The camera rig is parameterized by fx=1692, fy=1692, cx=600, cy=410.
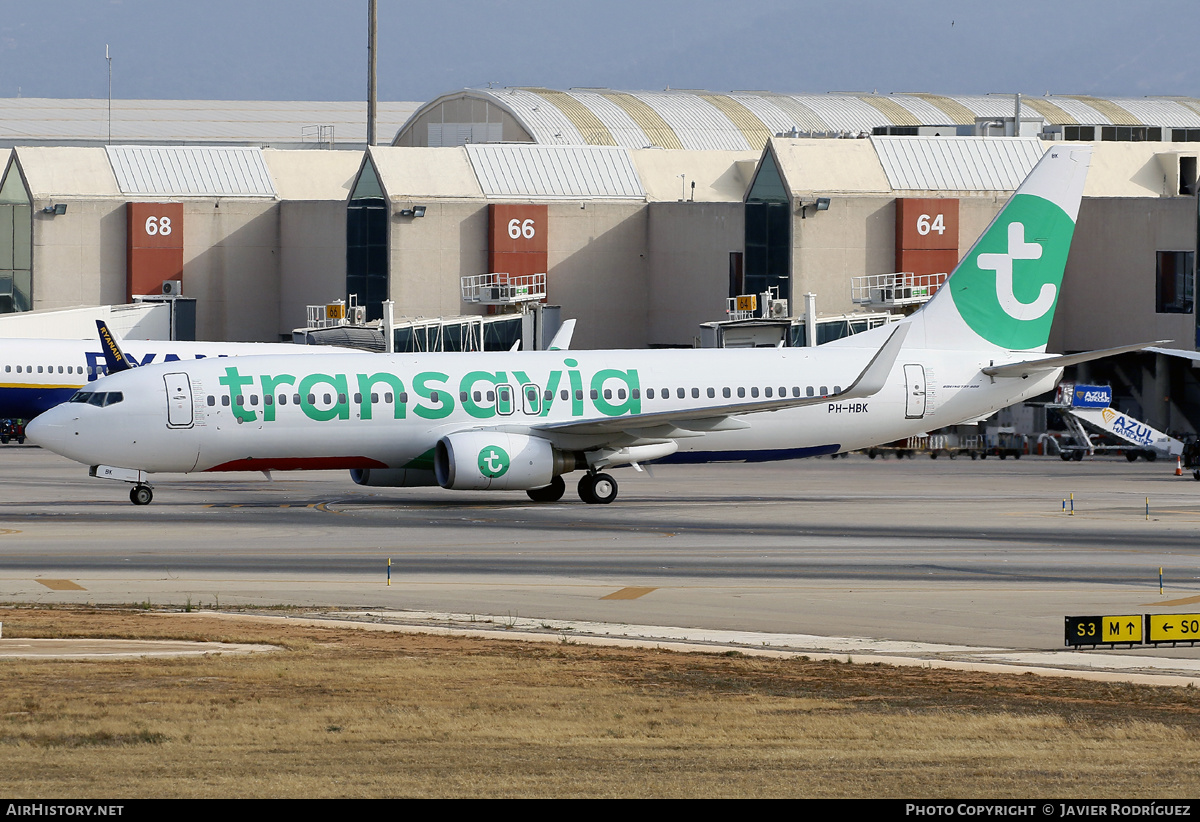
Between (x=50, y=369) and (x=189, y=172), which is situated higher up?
(x=189, y=172)

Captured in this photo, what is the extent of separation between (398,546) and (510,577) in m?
6.04

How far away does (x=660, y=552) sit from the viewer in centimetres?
3581

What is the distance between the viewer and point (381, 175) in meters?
94.8

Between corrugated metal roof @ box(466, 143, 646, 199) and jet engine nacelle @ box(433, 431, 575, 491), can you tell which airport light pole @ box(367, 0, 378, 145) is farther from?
jet engine nacelle @ box(433, 431, 575, 491)

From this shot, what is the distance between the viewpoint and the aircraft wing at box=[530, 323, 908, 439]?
149ft

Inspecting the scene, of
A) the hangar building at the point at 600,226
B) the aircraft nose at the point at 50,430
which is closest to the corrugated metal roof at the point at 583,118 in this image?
the hangar building at the point at 600,226

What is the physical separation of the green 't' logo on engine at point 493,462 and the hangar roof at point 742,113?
7478cm

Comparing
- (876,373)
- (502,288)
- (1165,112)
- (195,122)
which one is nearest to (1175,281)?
(502,288)

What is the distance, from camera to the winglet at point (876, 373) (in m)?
45.7

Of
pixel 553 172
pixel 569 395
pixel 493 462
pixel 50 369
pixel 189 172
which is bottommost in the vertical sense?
pixel 493 462

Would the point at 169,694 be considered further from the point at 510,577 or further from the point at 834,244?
the point at 834,244

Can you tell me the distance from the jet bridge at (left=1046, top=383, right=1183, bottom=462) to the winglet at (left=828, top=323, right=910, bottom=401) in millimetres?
31371

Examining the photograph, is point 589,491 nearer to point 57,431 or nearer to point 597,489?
point 597,489

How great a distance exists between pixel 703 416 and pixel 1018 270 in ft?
40.6
